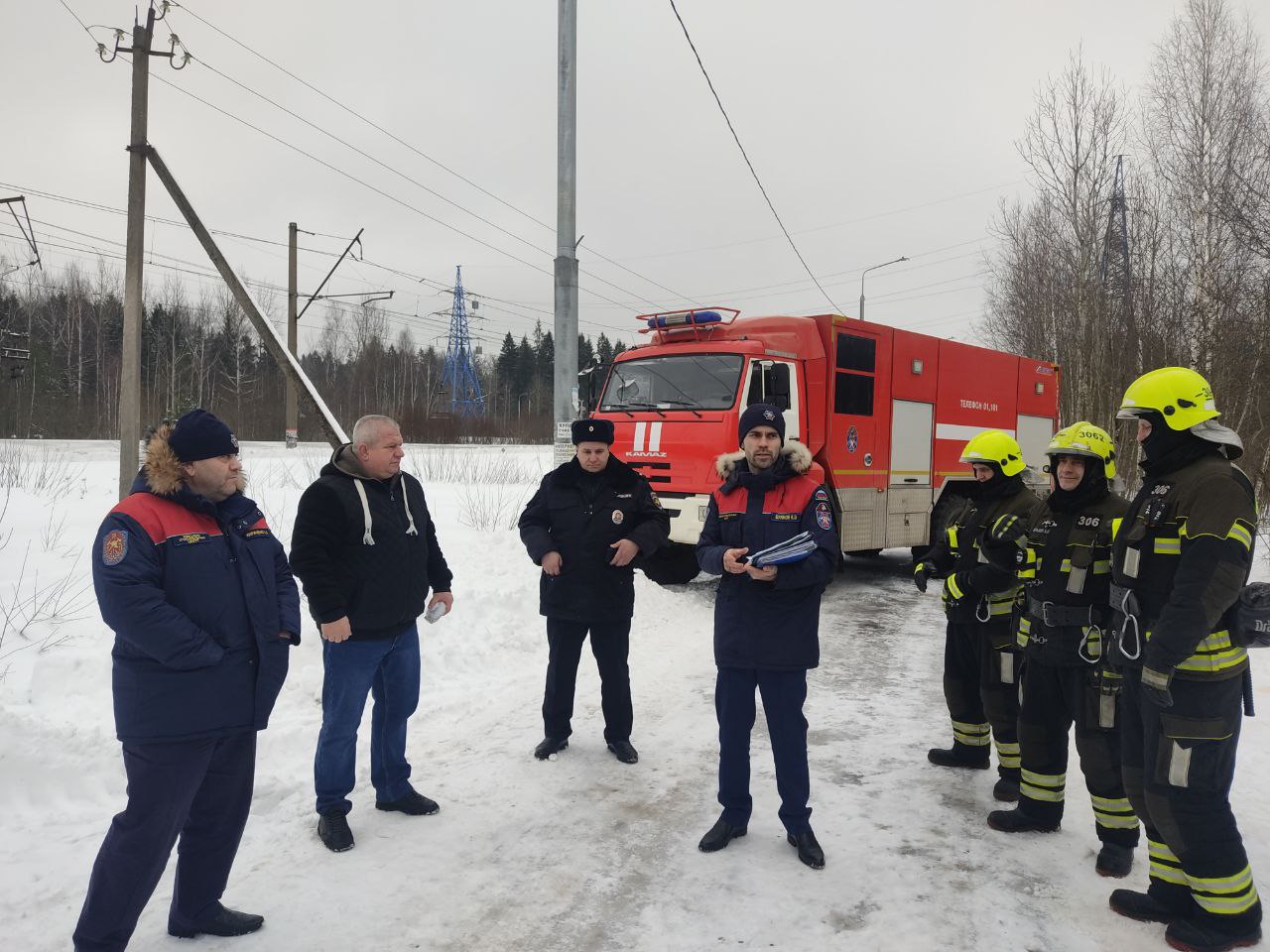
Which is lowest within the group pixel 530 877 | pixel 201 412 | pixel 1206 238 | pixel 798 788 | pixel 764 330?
pixel 530 877

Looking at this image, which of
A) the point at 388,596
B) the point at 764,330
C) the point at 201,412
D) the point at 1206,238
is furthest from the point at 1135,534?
the point at 1206,238

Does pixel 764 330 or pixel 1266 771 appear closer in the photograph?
pixel 1266 771

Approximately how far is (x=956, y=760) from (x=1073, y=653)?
4.49 feet

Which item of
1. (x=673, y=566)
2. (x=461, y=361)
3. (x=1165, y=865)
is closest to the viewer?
(x=1165, y=865)

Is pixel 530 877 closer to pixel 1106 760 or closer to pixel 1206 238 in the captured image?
pixel 1106 760

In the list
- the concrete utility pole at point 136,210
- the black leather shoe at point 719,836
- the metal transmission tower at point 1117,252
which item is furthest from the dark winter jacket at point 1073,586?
the metal transmission tower at point 1117,252

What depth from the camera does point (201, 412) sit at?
279 centimetres

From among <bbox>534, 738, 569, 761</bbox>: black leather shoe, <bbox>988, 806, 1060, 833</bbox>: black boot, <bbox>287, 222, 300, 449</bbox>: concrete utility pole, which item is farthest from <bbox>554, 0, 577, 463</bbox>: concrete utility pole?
<bbox>287, 222, 300, 449</bbox>: concrete utility pole

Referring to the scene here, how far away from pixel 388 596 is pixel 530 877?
4.42 feet

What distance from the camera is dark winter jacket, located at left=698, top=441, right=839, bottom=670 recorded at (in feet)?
11.6

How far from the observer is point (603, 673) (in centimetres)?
473

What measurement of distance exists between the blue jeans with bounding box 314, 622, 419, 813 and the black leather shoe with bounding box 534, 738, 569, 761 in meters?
0.86

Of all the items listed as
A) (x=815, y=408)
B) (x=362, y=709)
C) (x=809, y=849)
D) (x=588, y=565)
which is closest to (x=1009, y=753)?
(x=809, y=849)

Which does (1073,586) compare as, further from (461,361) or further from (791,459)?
(461,361)
